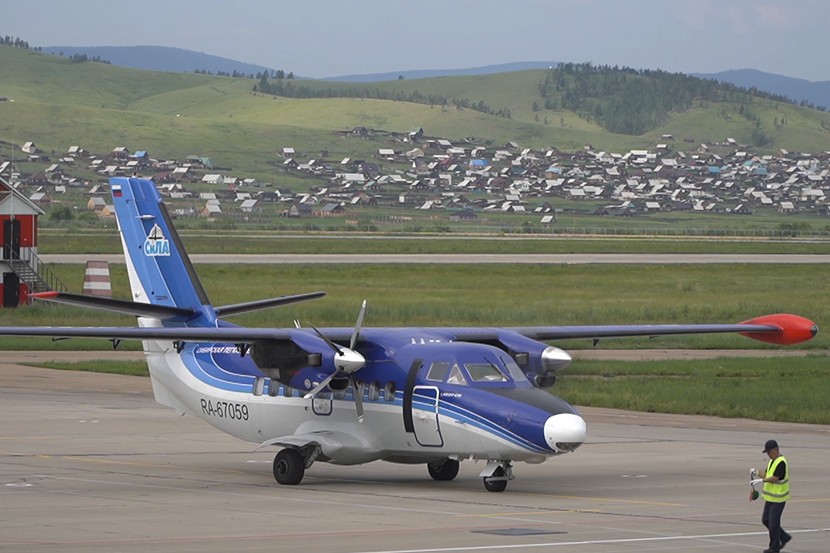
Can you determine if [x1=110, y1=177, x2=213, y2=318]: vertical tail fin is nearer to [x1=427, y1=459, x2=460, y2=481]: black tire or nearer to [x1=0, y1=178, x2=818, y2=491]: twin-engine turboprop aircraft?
[x1=0, y1=178, x2=818, y2=491]: twin-engine turboprop aircraft

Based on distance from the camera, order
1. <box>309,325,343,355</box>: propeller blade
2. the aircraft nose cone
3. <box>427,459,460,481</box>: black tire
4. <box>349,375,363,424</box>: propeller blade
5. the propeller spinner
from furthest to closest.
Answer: <box>427,459,460,481</box>: black tire
<box>349,375,363,424</box>: propeller blade
<box>309,325,343,355</box>: propeller blade
the propeller spinner
the aircraft nose cone

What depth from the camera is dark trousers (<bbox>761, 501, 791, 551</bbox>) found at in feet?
57.2

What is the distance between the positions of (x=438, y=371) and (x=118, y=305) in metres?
6.05

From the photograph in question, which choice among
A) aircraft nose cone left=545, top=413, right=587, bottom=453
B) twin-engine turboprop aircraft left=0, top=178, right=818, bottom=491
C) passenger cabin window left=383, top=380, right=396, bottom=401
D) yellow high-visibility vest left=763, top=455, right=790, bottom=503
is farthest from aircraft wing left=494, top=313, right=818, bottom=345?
yellow high-visibility vest left=763, top=455, right=790, bottom=503

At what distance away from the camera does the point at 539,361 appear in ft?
81.7

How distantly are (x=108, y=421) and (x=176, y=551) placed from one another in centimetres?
1676

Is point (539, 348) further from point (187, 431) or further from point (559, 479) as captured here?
point (187, 431)

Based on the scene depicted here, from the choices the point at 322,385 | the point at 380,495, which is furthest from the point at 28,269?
the point at 380,495

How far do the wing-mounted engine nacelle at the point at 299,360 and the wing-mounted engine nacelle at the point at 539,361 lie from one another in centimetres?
320

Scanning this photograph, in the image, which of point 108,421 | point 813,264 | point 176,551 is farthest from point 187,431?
point 813,264

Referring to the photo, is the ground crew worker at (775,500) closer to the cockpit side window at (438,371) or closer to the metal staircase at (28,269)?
the cockpit side window at (438,371)

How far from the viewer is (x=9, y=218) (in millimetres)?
63031

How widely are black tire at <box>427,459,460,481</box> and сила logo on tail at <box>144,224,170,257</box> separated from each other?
7237mm

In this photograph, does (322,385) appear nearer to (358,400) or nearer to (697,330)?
(358,400)
